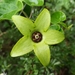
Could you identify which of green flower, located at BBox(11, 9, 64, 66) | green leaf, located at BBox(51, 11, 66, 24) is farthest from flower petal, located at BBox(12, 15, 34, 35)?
green leaf, located at BBox(51, 11, 66, 24)

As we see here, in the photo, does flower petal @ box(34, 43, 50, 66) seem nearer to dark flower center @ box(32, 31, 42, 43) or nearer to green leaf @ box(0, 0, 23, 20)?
dark flower center @ box(32, 31, 42, 43)

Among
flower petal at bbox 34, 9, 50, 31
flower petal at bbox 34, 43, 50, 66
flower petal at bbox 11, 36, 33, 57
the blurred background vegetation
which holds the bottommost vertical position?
the blurred background vegetation

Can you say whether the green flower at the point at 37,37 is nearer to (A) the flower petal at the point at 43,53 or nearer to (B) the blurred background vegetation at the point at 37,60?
(A) the flower petal at the point at 43,53

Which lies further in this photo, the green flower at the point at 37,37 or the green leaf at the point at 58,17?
the green leaf at the point at 58,17

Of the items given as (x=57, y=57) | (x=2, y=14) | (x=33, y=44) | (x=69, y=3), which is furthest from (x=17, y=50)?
(x=69, y=3)

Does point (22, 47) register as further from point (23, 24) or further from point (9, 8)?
point (9, 8)

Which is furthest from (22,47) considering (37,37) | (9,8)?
(9,8)

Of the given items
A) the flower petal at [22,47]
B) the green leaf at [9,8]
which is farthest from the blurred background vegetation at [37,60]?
the flower petal at [22,47]

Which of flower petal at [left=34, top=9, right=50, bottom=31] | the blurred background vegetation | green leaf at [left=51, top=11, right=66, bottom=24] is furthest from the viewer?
the blurred background vegetation
